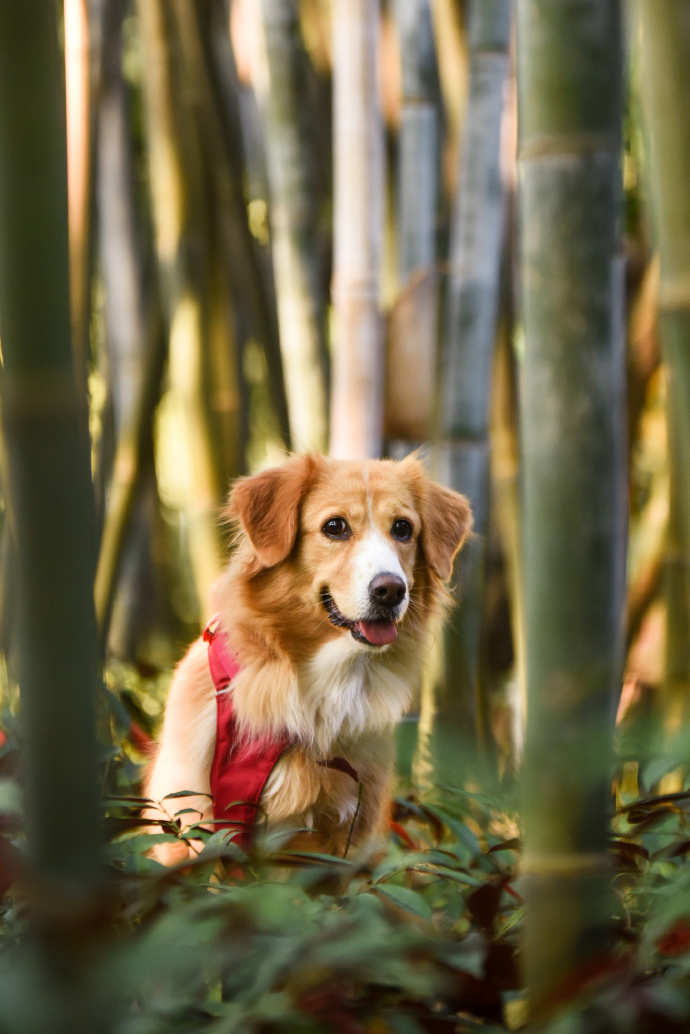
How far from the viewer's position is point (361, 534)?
2.61 metres

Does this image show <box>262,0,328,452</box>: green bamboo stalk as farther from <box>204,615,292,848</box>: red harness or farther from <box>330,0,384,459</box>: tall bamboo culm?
<box>204,615,292,848</box>: red harness

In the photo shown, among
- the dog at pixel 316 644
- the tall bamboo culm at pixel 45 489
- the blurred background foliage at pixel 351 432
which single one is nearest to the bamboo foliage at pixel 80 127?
the blurred background foliage at pixel 351 432

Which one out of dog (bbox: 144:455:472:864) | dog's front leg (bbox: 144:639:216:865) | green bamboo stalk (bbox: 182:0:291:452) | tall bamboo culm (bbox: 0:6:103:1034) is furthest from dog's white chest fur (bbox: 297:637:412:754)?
tall bamboo culm (bbox: 0:6:103:1034)

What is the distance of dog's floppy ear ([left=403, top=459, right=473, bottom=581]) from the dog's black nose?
333mm

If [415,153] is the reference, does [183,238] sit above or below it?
below

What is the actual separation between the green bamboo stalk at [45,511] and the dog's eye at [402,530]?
1924 mm

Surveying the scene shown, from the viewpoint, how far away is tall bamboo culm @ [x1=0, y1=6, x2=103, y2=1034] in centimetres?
77

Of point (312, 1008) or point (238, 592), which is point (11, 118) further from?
point (238, 592)

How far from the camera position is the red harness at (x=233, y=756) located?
7.29ft

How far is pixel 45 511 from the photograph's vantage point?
0.77 metres

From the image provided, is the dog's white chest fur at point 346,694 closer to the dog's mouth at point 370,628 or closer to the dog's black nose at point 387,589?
the dog's mouth at point 370,628

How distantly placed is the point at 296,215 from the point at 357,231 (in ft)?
1.03

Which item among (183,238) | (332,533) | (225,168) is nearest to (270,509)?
(332,533)

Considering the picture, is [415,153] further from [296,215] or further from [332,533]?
[332,533]
